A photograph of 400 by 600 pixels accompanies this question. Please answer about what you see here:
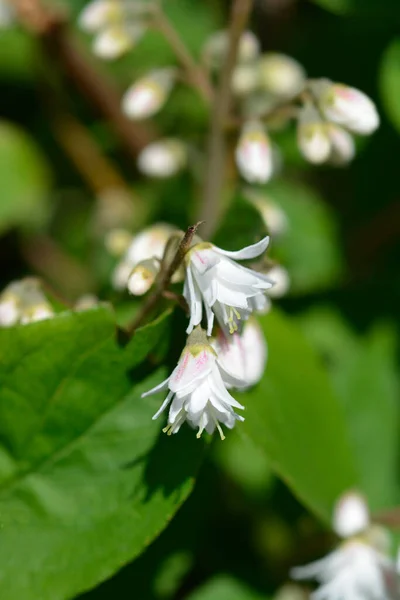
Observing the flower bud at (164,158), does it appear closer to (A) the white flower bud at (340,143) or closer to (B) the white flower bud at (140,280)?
(A) the white flower bud at (340,143)

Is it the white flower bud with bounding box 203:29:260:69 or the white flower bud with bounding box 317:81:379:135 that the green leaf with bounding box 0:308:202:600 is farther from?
the white flower bud with bounding box 203:29:260:69

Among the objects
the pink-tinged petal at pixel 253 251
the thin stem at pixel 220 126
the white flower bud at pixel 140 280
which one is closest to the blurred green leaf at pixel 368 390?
the thin stem at pixel 220 126

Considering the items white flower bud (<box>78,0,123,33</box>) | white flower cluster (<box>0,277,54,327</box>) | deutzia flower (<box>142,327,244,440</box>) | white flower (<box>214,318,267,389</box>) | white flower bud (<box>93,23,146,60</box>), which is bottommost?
white flower (<box>214,318,267,389</box>)

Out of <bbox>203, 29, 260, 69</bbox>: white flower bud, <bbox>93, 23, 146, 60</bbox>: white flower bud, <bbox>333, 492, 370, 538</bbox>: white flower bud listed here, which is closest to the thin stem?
<bbox>203, 29, 260, 69</bbox>: white flower bud

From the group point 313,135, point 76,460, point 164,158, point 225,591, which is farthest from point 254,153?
point 225,591

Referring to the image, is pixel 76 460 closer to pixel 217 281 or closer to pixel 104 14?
pixel 217 281

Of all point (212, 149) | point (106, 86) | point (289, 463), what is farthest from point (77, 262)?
point (289, 463)
